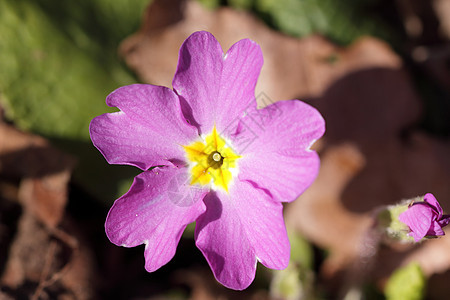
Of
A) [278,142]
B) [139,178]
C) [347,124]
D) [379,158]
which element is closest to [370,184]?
[379,158]

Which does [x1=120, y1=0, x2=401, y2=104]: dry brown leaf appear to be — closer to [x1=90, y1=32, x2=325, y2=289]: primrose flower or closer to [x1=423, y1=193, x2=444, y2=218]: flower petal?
[x1=90, y1=32, x2=325, y2=289]: primrose flower

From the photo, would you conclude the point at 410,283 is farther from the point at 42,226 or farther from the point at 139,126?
the point at 42,226

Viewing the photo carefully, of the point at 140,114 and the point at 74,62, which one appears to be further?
the point at 74,62

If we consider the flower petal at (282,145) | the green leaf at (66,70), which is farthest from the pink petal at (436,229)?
the green leaf at (66,70)

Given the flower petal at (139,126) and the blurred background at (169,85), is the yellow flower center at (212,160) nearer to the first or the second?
the flower petal at (139,126)

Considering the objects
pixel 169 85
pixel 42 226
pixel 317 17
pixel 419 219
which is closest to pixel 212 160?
pixel 419 219

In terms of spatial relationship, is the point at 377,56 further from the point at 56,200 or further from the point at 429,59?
the point at 56,200

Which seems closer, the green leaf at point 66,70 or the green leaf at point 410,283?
the green leaf at point 410,283
